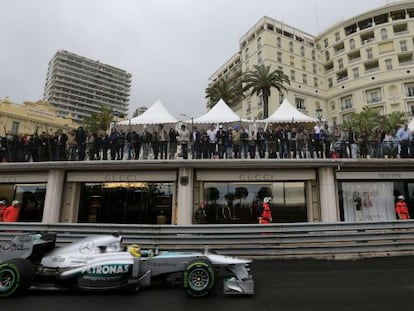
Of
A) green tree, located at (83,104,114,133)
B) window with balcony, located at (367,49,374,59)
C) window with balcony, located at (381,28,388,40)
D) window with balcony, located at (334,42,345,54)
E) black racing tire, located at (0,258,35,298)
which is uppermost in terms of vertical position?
window with balcony, located at (334,42,345,54)

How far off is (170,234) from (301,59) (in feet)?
191

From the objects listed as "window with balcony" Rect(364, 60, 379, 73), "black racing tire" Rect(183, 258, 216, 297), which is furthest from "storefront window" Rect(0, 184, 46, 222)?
"window with balcony" Rect(364, 60, 379, 73)

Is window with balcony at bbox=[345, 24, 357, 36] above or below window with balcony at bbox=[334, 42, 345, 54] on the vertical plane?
above

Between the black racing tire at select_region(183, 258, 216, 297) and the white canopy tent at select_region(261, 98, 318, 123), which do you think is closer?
the black racing tire at select_region(183, 258, 216, 297)

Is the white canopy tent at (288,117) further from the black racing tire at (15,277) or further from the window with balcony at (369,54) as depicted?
the window with balcony at (369,54)

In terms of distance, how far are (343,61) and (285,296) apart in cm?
6107

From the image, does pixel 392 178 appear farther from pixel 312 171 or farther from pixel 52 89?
pixel 52 89

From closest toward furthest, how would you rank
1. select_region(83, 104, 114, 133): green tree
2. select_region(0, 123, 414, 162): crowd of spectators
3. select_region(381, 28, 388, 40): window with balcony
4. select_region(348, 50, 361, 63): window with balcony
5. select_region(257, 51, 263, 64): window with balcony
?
select_region(0, 123, 414, 162): crowd of spectators, select_region(83, 104, 114, 133): green tree, select_region(381, 28, 388, 40): window with balcony, select_region(348, 50, 361, 63): window with balcony, select_region(257, 51, 263, 64): window with balcony

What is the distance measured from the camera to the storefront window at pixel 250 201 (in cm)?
1466

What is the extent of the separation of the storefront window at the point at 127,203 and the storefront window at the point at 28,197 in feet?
7.06

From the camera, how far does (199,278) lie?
6031 mm

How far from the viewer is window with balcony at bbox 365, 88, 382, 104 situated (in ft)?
169

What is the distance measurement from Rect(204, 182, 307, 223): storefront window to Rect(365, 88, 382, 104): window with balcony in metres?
45.7

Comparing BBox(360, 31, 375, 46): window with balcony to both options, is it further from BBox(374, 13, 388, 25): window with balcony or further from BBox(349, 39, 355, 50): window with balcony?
BBox(374, 13, 388, 25): window with balcony
